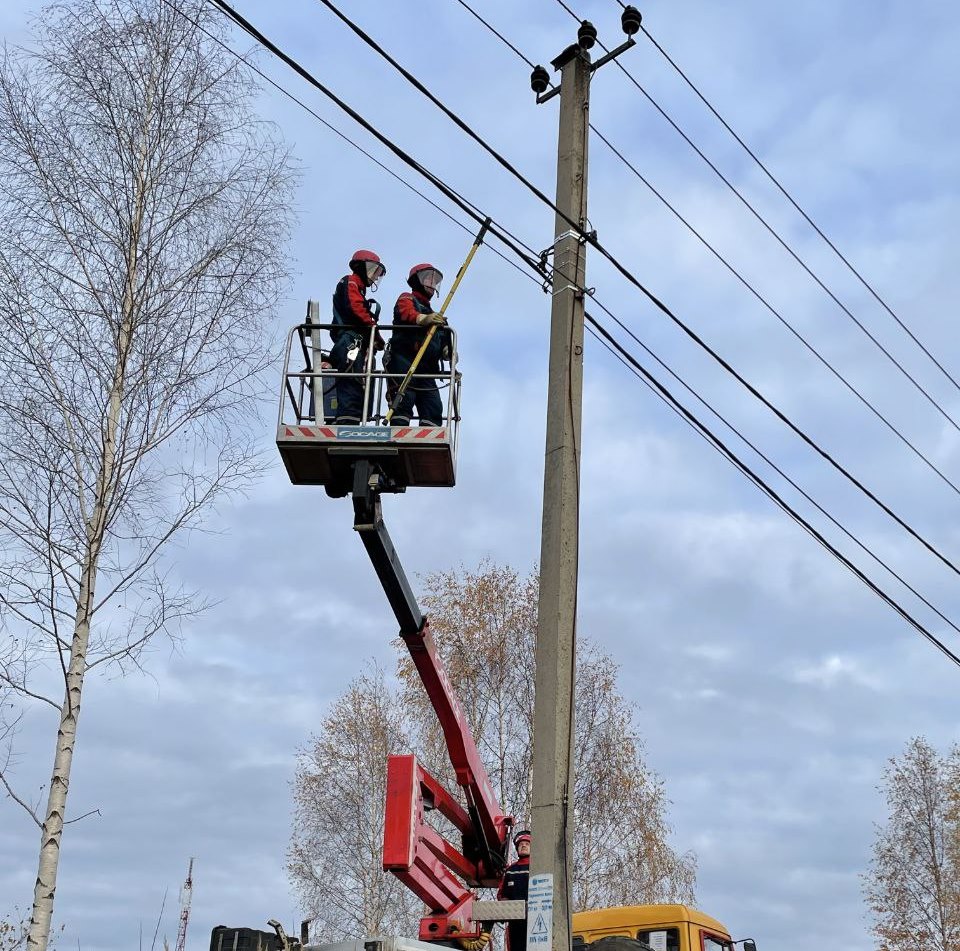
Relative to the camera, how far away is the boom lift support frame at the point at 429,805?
905 cm

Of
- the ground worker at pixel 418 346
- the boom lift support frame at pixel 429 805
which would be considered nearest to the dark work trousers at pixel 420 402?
the ground worker at pixel 418 346

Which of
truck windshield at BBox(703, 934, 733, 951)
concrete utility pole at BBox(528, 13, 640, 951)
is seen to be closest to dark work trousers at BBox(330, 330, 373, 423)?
concrete utility pole at BBox(528, 13, 640, 951)

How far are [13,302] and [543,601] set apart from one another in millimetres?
5830

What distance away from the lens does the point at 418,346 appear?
32.0 ft

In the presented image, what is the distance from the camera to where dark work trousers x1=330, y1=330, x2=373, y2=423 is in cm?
926

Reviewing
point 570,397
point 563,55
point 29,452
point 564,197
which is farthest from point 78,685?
point 563,55

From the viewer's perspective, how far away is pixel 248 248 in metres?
11.5

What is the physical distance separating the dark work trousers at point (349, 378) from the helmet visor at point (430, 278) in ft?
2.81

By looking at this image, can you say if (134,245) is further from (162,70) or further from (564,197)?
(564,197)

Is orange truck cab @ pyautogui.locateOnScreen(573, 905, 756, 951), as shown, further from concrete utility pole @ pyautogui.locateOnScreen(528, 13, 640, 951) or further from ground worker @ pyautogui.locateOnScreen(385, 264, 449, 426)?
ground worker @ pyautogui.locateOnScreen(385, 264, 449, 426)

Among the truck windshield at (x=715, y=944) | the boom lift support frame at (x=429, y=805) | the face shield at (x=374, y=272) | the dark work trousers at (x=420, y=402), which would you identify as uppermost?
the face shield at (x=374, y=272)

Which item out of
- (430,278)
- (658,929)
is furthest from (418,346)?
(658,929)

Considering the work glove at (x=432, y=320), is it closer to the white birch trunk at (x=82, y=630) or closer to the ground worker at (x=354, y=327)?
the ground worker at (x=354, y=327)

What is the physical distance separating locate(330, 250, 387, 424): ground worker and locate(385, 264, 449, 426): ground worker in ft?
0.68
